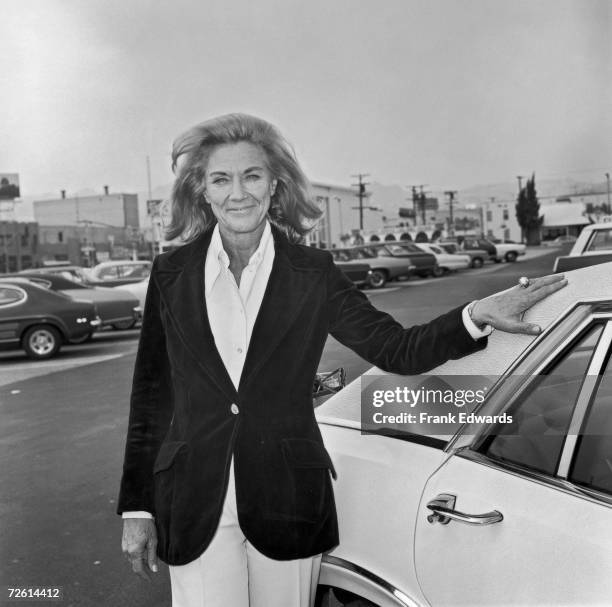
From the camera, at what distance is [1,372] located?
259 inches

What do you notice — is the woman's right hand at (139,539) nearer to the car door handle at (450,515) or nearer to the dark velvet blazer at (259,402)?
the dark velvet blazer at (259,402)

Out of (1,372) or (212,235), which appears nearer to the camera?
(212,235)

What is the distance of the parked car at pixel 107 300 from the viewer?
9.51 m

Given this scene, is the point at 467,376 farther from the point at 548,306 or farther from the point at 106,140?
the point at 106,140

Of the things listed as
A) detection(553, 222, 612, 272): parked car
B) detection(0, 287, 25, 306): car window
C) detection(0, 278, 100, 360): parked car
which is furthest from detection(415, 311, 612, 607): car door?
detection(0, 287, 25, 306): car window

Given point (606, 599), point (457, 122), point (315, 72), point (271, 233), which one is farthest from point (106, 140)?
point (606, 599)

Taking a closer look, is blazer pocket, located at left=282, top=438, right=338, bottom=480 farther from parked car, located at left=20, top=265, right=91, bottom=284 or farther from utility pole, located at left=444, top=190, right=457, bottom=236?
parked car, located at left=20, top=265, right=91, bottom=284

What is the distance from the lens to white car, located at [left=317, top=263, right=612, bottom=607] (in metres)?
1.15

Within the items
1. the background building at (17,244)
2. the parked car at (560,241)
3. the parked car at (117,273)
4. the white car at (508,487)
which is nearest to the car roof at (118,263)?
the parked car at (117,273)

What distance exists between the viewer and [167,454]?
4.82ft

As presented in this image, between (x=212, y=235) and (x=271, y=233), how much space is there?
0.13m

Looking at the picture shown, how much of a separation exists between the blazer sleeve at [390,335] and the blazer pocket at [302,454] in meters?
0.23

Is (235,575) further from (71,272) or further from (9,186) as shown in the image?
(71,272)

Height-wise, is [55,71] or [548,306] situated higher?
[55,71]
